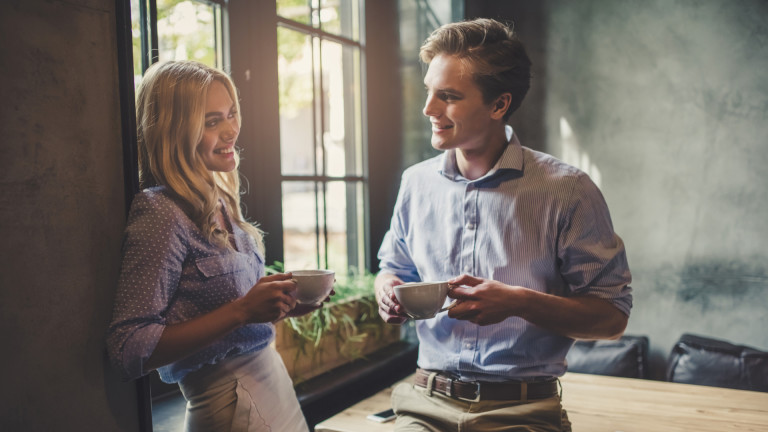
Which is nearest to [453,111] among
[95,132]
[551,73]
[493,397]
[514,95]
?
[514,95]

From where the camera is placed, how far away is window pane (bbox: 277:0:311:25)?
2.43 meters

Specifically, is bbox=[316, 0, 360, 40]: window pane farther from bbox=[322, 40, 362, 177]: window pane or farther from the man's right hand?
the man's right hand

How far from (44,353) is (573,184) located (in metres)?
1.27

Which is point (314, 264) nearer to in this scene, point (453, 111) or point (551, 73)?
point (453, 111)

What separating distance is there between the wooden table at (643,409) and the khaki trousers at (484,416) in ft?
1.19

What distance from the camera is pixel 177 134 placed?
136 centimetres

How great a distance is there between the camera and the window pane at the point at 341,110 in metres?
2.74

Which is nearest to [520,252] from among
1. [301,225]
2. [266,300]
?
[266,300]

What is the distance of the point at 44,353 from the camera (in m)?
1.15

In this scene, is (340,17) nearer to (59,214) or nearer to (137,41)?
(137,41)

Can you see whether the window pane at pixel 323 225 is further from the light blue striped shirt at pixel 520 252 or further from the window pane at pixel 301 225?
the light blue striped shirt at pixel 520 252

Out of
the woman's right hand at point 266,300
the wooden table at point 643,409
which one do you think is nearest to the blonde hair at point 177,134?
the woman's right hand at point 266,300

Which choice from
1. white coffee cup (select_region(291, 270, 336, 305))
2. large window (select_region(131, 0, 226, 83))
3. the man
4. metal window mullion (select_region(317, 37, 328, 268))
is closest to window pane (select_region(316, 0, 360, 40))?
metal window mullion (select_region(317, 37, 328, 268))

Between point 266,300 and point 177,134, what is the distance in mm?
424
